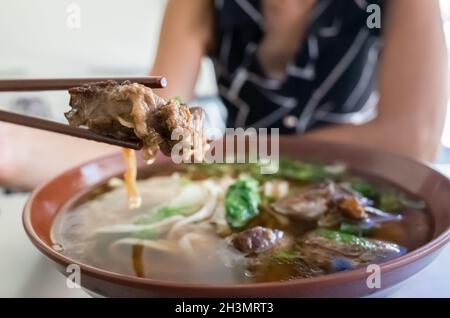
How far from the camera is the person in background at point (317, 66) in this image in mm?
1548

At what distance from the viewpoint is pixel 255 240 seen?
87cm

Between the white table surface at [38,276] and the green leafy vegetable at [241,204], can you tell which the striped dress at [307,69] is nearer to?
the green leafy vegetable at [241,204]

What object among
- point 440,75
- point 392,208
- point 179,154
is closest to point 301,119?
point 440,75

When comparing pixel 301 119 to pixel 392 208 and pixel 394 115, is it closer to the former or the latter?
pixel 394 115

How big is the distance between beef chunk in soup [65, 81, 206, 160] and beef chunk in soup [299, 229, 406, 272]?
0.90 feet

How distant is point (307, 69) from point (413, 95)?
383 millimetres

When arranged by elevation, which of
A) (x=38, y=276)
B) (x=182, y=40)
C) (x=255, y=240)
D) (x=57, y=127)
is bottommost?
(x=38, y=276)

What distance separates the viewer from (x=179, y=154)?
81 cm

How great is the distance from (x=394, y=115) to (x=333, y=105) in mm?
306

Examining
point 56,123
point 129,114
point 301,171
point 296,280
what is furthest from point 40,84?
point 301,171

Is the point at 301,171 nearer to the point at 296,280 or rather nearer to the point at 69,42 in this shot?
the point at 296,280

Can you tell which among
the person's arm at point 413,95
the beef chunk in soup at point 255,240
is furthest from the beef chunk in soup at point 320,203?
the person's arm at point 413,95

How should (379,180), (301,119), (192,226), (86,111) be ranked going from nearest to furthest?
1. (86,111)
2. (192,226)
3. (379,180)
4. (301,119)

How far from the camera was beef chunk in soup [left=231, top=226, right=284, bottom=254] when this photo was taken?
2.83 feet
